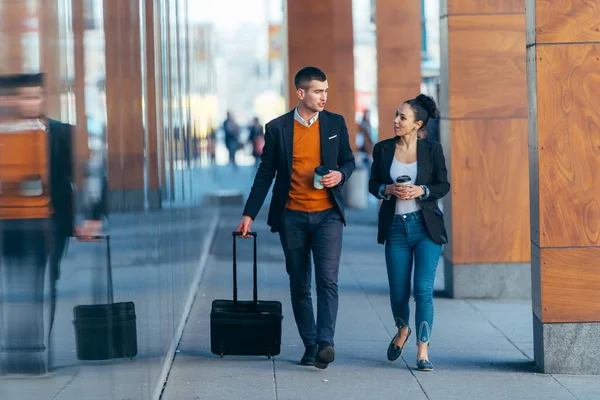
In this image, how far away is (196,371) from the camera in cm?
706


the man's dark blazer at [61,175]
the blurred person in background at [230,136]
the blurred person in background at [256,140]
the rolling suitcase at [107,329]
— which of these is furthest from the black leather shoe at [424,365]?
the blurred person in background at [230,136]

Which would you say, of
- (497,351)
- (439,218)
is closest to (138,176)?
(439,218)

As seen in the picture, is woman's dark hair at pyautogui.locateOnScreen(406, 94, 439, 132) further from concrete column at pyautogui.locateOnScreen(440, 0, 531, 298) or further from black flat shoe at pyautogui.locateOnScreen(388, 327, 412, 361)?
concrete column at pyautogui.locateOnScreen(440, 0, 531, 298)

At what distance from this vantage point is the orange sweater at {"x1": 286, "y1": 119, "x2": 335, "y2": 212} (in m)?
6.96

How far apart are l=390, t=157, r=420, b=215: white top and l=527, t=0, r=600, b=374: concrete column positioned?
0.76 meters

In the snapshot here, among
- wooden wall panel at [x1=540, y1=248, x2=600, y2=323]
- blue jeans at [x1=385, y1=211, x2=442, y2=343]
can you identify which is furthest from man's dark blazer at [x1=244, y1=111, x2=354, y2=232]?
wooden wall panel at [x1=540, y1=248, x2=600, y2=323]

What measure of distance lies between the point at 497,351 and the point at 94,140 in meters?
4.74

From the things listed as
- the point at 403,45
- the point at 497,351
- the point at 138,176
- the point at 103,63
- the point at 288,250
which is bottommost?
the point at 497,351

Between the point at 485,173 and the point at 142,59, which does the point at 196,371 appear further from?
the point at 485,173

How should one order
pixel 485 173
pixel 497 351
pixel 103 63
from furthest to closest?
pixel 485 173 < pixel 497 351 < pixel 103 63

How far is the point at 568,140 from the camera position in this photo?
6855mm

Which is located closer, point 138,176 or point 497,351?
point 138,176

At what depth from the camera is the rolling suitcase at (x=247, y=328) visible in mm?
7219

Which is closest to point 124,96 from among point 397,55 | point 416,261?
point 416,261
